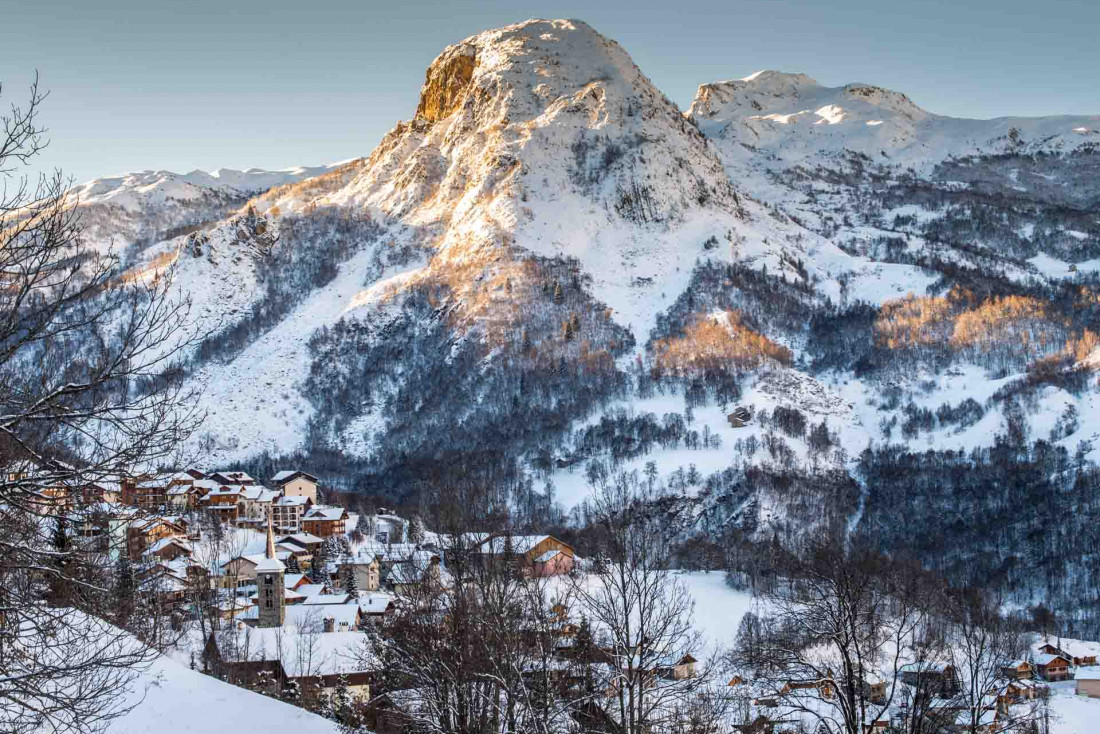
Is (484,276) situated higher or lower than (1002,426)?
higher

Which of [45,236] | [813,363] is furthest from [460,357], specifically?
[45,236]

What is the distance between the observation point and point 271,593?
181 ft

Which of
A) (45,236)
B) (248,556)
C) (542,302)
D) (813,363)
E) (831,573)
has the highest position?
(542,302)

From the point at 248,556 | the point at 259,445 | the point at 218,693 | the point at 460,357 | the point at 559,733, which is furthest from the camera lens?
the point at 460,357

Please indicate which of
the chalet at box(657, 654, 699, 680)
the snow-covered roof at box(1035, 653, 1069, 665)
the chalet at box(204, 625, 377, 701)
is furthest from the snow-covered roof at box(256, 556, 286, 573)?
the snow-covered roof at box(1035, 653, 1069, 665)

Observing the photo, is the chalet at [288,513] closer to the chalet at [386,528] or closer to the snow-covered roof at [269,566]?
the chalet at [386,528]

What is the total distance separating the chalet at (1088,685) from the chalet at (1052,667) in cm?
181

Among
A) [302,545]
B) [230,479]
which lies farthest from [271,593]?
[230,479]

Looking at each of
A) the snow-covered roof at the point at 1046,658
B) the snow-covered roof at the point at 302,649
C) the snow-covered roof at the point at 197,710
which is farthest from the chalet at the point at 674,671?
the snow-covered roof at the point at 1046,658

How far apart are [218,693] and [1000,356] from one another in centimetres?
16854

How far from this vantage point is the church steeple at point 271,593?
5400 cm

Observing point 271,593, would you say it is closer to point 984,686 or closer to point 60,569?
point 984,686

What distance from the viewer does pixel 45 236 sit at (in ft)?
34.7

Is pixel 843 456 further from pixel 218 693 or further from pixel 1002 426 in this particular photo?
pixel 218 693
